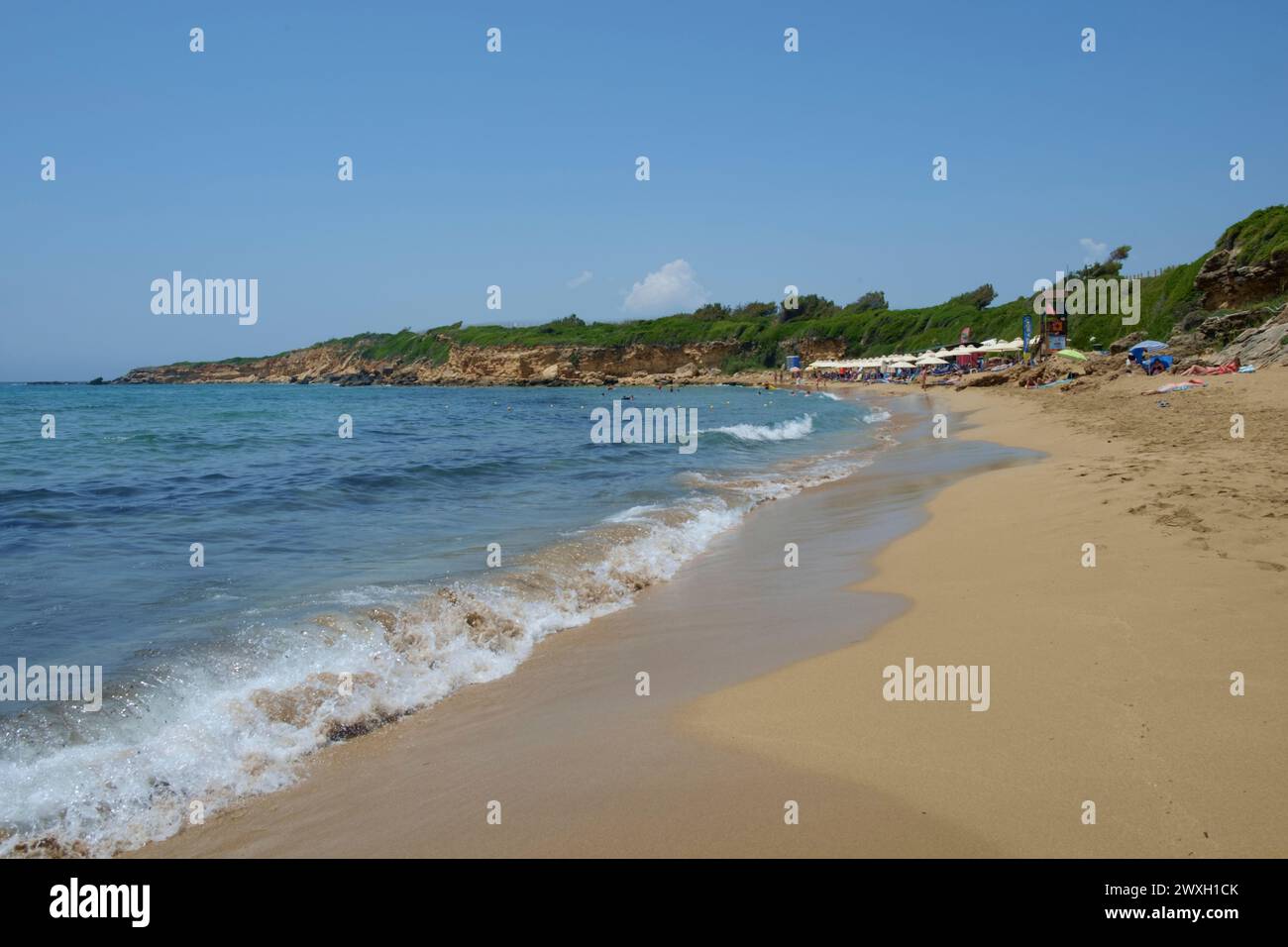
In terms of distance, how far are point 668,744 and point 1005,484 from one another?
906cm

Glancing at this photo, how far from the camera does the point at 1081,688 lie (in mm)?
4125

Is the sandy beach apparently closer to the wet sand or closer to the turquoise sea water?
the wet sand

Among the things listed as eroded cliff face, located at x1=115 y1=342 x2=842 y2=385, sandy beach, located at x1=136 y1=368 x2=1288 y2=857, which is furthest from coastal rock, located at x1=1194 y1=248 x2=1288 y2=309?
eroded cliff face, located at x1=115 y1=342 x2=842 y2=385

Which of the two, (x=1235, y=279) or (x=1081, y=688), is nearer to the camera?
(x=1081, y=688)

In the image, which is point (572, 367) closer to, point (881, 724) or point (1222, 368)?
point (1222, 368)

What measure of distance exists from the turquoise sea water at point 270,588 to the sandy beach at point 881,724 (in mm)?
363

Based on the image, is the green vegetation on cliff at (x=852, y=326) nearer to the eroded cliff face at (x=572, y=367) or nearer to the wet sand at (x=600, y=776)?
the eroded cliff face at (x=572, y=367)

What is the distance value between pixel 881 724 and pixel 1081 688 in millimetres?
1093

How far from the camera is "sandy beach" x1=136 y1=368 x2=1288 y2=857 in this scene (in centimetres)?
307

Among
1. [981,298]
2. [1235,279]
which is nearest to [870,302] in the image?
[981,298]

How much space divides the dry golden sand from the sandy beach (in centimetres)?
2

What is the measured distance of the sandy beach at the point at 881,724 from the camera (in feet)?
10.1
